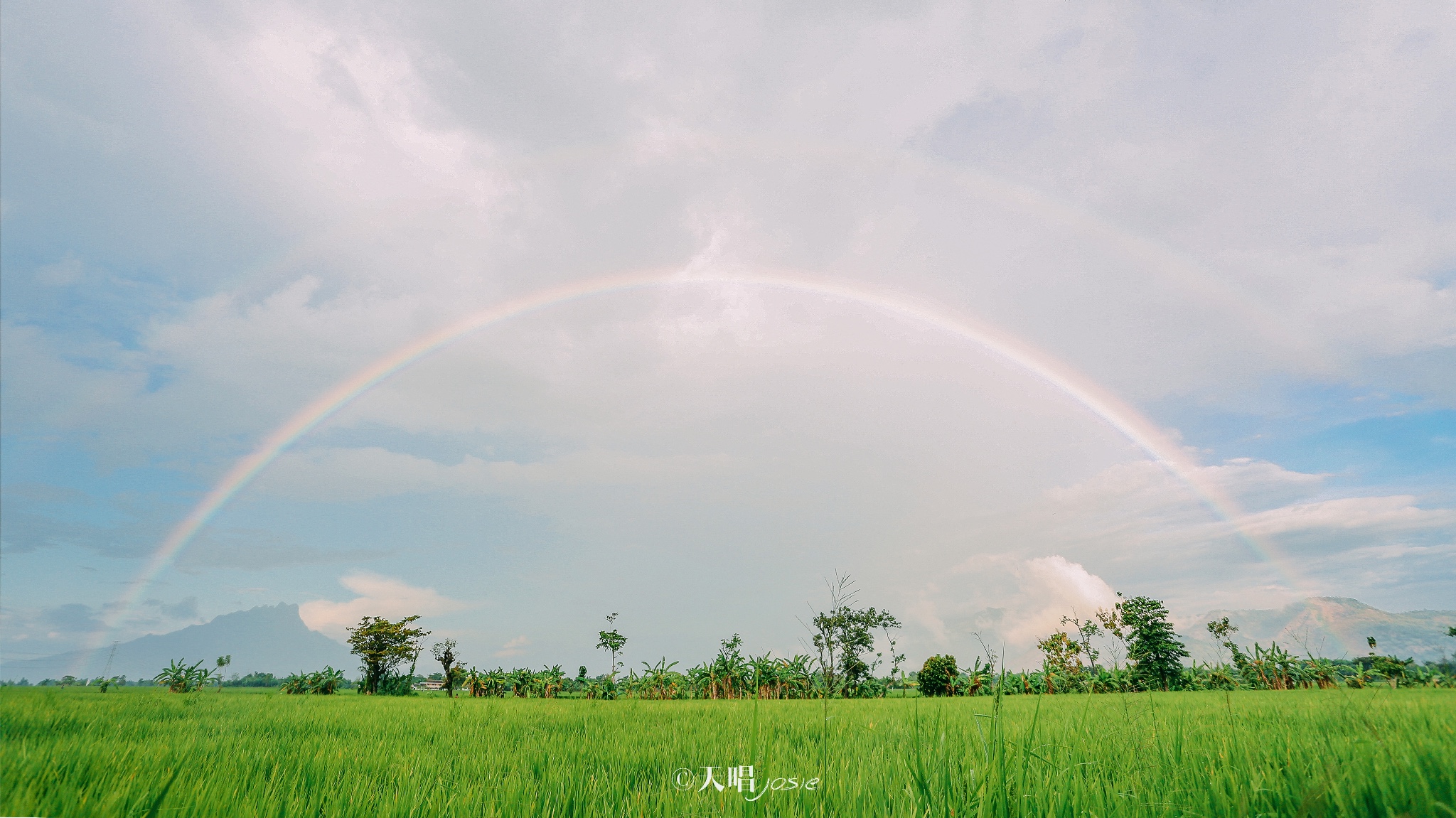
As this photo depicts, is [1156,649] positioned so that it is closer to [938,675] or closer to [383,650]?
[938,675]

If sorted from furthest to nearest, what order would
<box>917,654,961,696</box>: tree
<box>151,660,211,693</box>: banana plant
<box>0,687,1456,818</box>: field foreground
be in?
<box>917,654,961,696</box>: tree < <box>151,660,211,693</box>: banana plant < <box>0,687,1456,818</box>: field foreground

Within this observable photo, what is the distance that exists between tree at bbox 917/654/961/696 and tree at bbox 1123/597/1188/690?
743cm

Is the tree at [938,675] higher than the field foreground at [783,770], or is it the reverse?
the field foreground at [783,770]

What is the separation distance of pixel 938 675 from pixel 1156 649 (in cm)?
915

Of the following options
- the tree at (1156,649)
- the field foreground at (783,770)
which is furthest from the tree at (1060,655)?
the field foreground at (783,770)

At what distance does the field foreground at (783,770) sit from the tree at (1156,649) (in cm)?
2472

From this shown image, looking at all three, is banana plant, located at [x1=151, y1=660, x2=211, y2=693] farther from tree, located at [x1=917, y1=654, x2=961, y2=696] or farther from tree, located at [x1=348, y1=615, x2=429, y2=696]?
tree, located at [x1=917, y1=654, x2=961, y2=696]

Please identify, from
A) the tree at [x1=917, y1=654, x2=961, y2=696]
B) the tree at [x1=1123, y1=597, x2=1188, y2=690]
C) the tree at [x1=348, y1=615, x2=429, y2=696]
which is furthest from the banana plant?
the tree at [x1=1123, y1=597, x2=1188, y2=690]

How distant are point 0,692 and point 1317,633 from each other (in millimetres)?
12392

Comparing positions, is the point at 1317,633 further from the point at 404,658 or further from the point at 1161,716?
the point at 404,658

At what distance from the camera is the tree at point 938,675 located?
87.5ft

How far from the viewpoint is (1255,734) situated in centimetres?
357

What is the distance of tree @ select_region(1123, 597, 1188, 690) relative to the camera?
2412cm

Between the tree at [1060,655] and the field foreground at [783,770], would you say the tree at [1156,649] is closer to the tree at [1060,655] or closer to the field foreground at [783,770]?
the tree at [1060,655]
